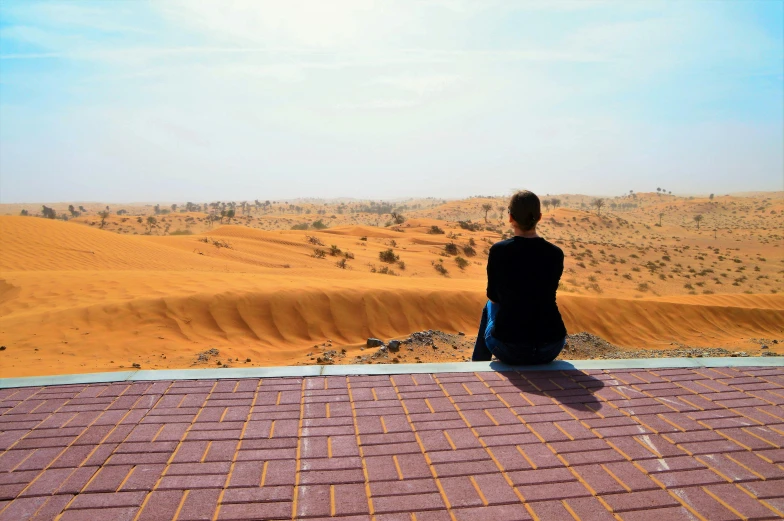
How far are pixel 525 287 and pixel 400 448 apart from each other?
1.80 m

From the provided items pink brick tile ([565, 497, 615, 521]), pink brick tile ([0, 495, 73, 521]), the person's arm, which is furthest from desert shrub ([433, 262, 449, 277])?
pink brick tile ([0, 495, 73, 521])

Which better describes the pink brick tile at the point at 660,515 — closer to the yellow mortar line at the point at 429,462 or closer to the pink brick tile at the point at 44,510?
the yellow mortar line at the point at 429,462

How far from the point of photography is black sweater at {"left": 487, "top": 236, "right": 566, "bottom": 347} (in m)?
4.30

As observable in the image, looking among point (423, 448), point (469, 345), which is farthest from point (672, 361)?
point (469, 345)

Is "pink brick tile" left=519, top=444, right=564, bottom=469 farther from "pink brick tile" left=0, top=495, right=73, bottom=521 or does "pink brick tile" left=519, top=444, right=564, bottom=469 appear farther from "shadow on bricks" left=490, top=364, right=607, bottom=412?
"pink brick tile" left=0, top=495, right=73, bottom=521

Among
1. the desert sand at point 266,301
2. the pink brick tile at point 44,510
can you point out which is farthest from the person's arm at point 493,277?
the desert sand at point 266,301

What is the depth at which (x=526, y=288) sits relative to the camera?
4.29 meters

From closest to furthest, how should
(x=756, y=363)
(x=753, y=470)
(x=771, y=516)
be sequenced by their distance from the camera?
(x=771, y=516) → (x=753, y=470) → (x=756, y=363)

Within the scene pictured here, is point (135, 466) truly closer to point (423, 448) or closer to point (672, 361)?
point (423, 448)

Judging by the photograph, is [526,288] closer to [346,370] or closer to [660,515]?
[346,370]

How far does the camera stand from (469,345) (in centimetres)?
1044

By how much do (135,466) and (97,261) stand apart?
1554 cm

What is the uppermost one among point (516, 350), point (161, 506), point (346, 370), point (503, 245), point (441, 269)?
point (503, 245)

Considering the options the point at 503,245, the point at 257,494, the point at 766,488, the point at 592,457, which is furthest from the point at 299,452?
→ the point at 766,488
